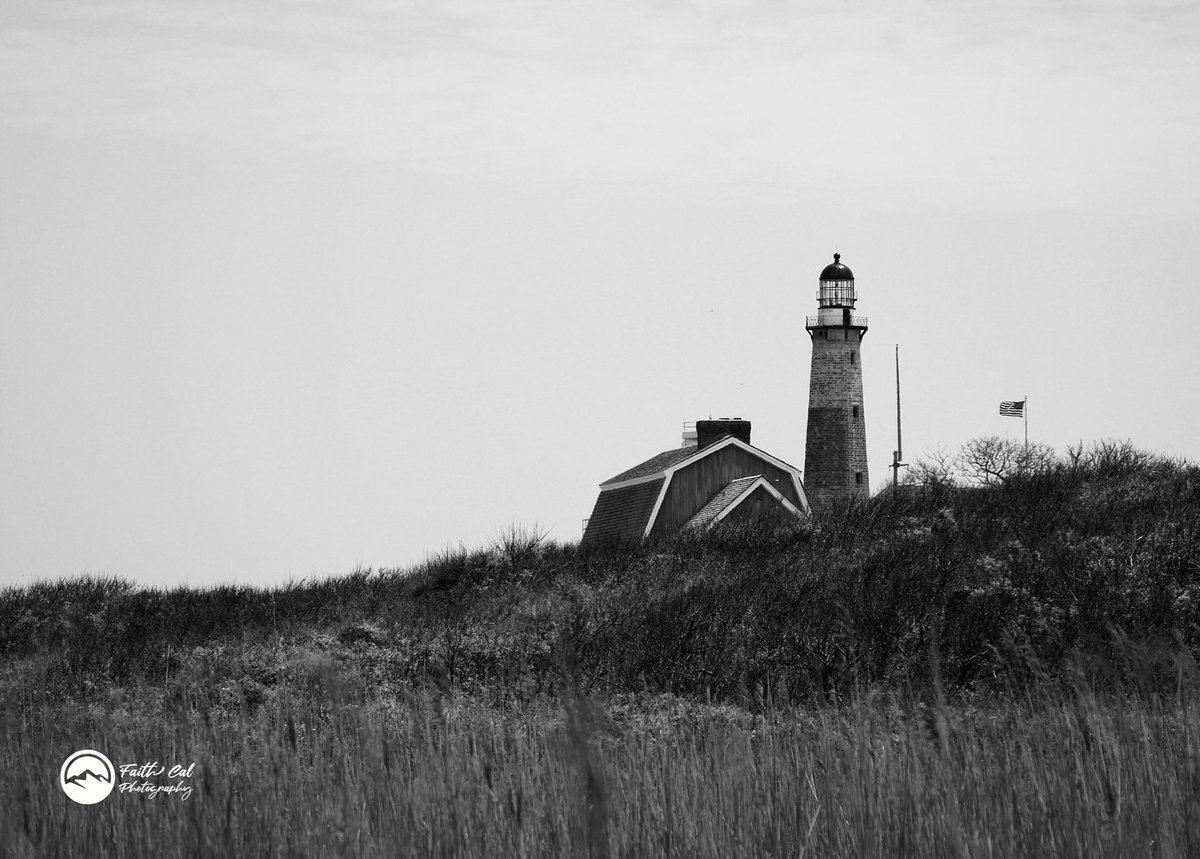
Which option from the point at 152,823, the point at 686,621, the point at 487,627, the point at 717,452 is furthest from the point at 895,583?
the point at 717,452

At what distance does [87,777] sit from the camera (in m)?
6.67

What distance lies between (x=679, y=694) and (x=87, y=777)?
706 cm

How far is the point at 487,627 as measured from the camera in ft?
53.5


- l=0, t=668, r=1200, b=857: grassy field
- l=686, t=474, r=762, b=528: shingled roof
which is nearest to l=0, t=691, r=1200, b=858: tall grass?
l=0, t=668, r=1200, b=857: grassy field

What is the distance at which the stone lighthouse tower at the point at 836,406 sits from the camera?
5406 centimetres

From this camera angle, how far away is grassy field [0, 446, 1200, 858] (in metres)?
5.70

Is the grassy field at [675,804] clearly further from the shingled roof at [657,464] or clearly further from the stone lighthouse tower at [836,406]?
the stone lighthouse tower at [836,406]

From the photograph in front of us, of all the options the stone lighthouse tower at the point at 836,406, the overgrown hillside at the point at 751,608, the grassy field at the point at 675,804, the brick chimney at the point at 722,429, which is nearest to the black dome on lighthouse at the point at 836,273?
the stone lighthouse tower at the point at 836,406

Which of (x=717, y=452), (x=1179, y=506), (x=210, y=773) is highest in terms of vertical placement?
(x=717, y=452)

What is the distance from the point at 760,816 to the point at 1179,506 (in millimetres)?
15652

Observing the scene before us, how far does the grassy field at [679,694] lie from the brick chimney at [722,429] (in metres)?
18.0

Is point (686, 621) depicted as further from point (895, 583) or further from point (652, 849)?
point (652, 849)

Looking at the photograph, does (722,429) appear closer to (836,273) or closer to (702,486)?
(702,486)

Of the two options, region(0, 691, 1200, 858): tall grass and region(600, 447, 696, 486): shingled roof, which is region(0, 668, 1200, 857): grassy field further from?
region(600, 447, 696, 486): shingled roof
